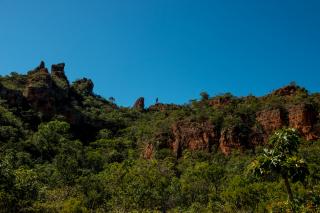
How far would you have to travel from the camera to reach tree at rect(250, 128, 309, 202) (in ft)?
108

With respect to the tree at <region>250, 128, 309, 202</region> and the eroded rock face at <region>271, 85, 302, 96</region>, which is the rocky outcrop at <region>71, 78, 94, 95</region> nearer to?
the eroded rock face at <region>271, 85, 302, 96</region>

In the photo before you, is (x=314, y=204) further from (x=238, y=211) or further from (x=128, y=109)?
(x=128, y=109)

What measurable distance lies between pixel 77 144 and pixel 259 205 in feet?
177

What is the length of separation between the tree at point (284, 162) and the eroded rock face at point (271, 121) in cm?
6105

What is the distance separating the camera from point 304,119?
9288cm

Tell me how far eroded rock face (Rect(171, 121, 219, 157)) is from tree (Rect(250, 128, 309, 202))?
63425 mm

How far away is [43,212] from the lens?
50.1m

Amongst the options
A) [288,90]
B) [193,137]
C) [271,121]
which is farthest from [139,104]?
[271,121]

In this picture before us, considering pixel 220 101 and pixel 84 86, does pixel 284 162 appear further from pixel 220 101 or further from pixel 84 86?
pixel 84 86

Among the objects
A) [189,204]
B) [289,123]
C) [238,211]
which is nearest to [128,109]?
[289,123]

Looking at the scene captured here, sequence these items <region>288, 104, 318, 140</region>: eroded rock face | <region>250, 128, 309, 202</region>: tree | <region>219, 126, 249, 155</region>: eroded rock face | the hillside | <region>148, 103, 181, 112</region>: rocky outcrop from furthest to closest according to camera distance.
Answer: <region>148, 103, 181, 112</region>: rocky outcrop
<region>219, 126, 249, 155</region>: eroded rock face
<region>288, 104, 318, 140</region>: eroded rock face
the hillside
<region>250, 128, 309, 202</region>: tree

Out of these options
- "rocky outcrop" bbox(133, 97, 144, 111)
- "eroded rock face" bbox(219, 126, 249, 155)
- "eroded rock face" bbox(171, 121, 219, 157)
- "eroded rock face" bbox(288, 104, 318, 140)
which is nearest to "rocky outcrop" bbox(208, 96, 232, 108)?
"eroded rock face" bbox(171, 121, 219, 157)

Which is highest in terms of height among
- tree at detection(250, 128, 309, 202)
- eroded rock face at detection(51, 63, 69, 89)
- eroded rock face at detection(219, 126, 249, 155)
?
eroded rock face at detection(51, 63, 69, 89)

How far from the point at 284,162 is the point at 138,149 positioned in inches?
2992
